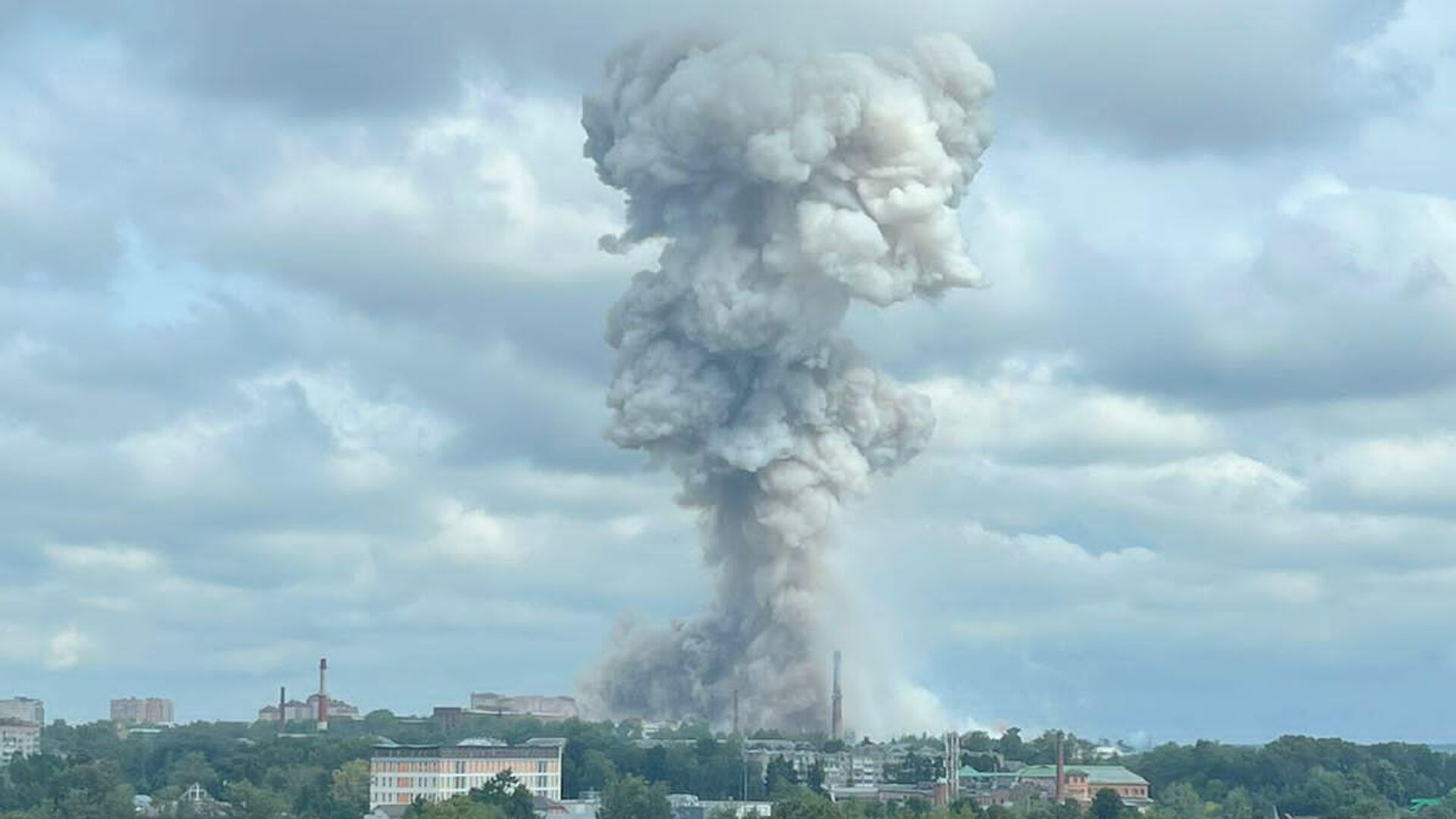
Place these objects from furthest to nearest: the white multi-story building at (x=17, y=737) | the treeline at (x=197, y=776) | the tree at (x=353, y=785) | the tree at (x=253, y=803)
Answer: the white multi-story building at (x=17, y=737) < the tree at (x=353, y=785) < the treeline at (x=197, y=776) < the tree at (x=253, y=803)

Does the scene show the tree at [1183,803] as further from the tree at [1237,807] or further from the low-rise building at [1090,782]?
the low-rise building at [1090,782]

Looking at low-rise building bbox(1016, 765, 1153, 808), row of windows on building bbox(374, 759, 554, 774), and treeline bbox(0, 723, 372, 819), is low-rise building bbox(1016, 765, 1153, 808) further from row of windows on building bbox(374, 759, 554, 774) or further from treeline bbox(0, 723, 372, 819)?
treeline bbox(0, 723, 372, 819)

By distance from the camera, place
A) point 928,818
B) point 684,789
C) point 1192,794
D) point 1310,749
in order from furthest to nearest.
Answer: point 1310,749
point 684,789
point 1192,794
point 928,818

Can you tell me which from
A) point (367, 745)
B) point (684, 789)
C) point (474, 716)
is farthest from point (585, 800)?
point (474, 716)

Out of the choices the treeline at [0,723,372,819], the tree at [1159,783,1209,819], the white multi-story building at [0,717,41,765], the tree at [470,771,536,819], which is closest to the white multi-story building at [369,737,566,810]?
the treeline at [0,723,372,819]

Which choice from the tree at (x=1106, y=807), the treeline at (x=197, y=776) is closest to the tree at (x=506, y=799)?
the treeline at (x=197, y=776)

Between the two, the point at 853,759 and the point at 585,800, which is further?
the point at 853,759

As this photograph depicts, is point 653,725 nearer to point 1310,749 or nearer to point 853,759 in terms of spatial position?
point 853,759
